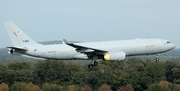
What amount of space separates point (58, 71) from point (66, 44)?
84955 mm

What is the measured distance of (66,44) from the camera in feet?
304

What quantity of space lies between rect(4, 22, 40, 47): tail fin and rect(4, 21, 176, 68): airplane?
36.2 inches

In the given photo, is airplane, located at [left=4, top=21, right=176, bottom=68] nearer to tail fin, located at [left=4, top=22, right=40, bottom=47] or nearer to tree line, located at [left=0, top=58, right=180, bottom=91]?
tail fin, located at [left=4, top=22, right=40, bottom=47]

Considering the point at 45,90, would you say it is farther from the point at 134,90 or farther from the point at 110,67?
the point at 110,67

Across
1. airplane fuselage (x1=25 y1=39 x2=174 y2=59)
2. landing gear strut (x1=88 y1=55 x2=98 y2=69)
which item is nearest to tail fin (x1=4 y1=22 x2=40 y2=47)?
airplane fuselage (x1=25 y1=39 x2=174 y2=59)

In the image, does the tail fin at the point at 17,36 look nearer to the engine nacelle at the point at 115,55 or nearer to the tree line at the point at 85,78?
the engine nacelle at the point at 115,55

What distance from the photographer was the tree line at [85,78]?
154 m

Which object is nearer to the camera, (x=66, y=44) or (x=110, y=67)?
(x=66, y=44)

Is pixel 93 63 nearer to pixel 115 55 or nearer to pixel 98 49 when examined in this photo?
pixel 98 49

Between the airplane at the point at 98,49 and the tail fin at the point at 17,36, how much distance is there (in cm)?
92

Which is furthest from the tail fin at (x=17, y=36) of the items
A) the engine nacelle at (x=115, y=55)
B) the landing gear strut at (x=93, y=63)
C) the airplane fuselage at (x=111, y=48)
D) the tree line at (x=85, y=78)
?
the tree line at (x=85, y=78)

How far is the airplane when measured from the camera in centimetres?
9069


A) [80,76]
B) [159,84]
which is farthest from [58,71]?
[159,84]

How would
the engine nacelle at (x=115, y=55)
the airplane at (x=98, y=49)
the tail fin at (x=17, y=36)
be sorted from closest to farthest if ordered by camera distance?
the engine nacelle at (x=115, y=55), the airplane at (x=98, y=49), the tail fin at (x=17, y=36)
